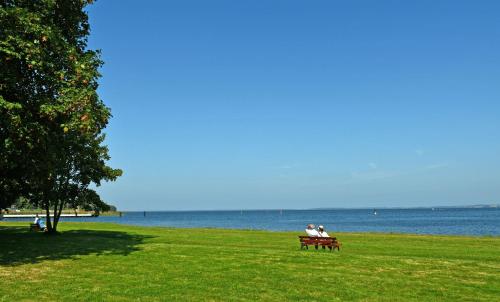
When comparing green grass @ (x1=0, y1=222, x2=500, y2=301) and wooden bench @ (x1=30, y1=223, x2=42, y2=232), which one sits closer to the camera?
green grass @ (x1=0, y1=222, x2=500, y2=301)

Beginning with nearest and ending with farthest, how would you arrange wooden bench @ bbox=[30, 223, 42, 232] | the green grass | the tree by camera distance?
the green grass < the tree < wooden bench @ bbox=[30, 223, 42, 232]

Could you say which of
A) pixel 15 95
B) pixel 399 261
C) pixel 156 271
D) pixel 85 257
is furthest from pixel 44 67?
pixel 399 261

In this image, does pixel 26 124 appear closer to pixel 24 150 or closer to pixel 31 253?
pixel 24 150

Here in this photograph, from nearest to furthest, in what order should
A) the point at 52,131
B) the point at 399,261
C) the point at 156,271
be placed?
1. the point at 156,271
2. the point at 399,261
3. the point at 52,131

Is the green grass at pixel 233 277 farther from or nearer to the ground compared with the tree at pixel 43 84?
nearer to the ground

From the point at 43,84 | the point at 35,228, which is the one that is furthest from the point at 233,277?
the point at 35,228

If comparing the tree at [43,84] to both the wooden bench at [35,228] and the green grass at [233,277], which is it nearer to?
the green grass at [233,277]

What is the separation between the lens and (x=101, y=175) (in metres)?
38.9

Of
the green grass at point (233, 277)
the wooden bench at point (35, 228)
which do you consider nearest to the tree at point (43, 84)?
the green grass at point (233, 277)

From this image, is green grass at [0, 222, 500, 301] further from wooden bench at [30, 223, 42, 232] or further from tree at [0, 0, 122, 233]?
wooden bench at [30, 223, 42, 232]

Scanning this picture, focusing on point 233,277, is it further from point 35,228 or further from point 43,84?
point 35,228

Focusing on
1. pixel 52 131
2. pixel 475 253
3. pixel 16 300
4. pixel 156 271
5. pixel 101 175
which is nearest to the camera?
pixel 16 300

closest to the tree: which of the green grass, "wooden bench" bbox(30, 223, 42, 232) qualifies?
the green grass

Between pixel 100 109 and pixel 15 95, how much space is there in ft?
11.6
